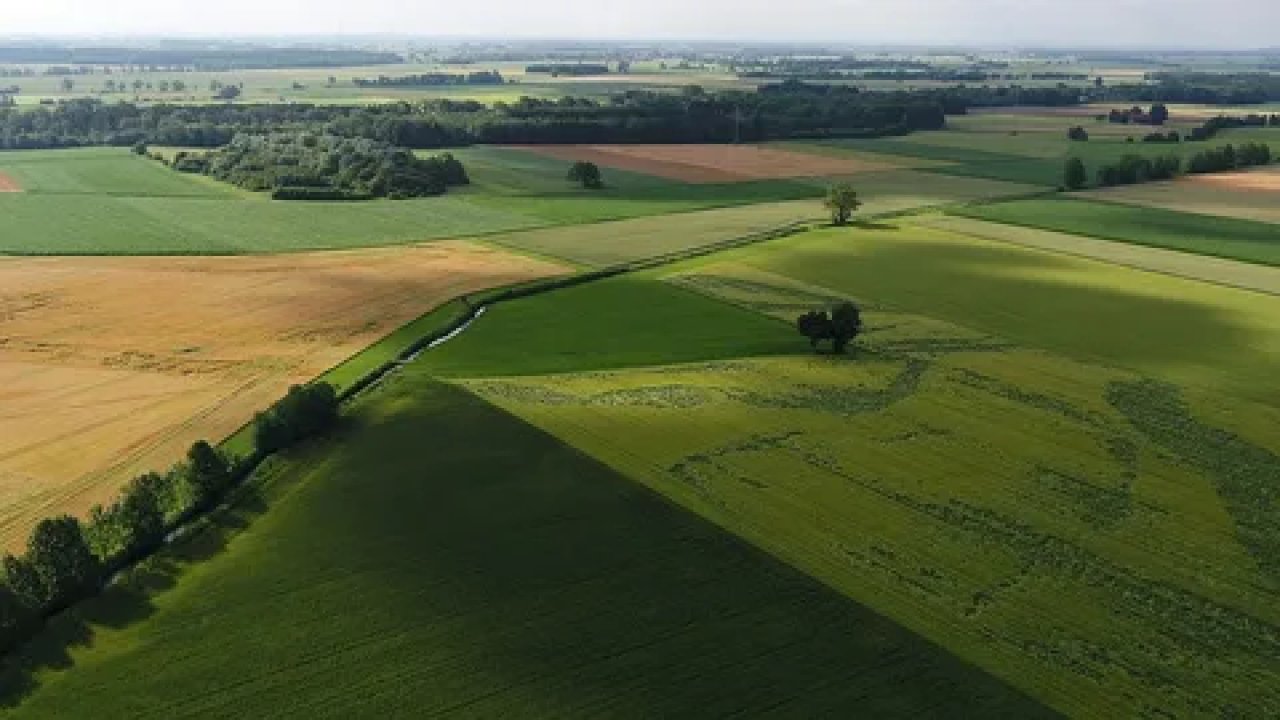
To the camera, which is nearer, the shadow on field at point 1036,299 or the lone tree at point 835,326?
the lone tree at point 835,326

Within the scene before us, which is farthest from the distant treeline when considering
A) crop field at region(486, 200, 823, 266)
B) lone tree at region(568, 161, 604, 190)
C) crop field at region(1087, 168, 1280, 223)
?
crop field at region(1087, 168, 1280, 223)

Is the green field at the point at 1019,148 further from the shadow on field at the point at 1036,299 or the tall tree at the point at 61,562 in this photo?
the tall tree at the point at 61,562

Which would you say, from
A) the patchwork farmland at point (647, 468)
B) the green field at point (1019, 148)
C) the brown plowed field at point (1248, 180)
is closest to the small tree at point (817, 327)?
the patchwork farmland at point (647, 468)

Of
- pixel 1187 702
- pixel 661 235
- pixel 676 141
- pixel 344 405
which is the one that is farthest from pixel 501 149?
pixel 1187 702

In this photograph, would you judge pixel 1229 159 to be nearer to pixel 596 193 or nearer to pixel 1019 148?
pixel 1019 148

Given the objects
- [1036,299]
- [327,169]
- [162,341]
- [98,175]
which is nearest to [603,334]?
[162,341]

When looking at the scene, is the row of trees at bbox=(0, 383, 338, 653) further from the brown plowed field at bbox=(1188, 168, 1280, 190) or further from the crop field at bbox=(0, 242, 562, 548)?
the brown plowed field at bbox=(1188, 168, 1280, 190)
